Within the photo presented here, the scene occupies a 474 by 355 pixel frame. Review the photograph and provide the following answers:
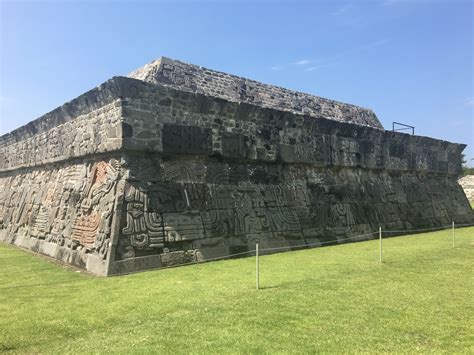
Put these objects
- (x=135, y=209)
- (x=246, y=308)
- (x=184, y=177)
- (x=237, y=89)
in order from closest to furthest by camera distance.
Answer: (x=246, y=308), (x=135, y=209), (x=184, y=177), (x=237, y=89)

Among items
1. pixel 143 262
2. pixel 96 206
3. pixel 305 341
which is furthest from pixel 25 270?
pixel 305 341

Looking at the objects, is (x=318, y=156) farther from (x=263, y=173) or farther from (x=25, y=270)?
(x=25, y=270)

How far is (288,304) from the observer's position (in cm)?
458

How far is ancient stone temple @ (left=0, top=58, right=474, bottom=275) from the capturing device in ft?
23.6

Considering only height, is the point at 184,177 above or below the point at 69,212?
above

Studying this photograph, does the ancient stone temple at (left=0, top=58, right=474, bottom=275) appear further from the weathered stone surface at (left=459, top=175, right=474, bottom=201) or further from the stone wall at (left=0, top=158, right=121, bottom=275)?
the weathered stone surface at (left=459, top=175, right=474, bottom=201)

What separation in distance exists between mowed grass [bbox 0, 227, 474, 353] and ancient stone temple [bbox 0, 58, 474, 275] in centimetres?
85

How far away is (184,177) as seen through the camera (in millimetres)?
7980

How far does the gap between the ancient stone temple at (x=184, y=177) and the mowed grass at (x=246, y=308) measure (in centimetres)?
85

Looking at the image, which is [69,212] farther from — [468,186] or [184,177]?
[468,186]

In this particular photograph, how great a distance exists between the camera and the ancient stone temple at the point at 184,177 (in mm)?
7184

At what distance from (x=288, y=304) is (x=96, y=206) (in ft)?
14.5

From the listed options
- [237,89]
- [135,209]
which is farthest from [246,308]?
[237,89]

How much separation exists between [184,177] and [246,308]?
4005mm
